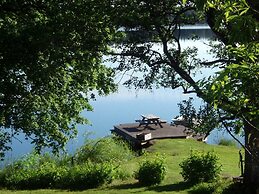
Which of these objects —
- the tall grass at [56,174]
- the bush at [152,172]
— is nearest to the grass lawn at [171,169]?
the bush at [152,172]

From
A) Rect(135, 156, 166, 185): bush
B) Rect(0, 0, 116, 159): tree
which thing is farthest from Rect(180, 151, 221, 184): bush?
Rect(0, 0, 116, 159): tree

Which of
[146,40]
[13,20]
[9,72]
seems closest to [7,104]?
[9,72]

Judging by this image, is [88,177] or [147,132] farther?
[147,132]

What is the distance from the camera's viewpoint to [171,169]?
50.2 feet

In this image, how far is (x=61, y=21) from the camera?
420 inches

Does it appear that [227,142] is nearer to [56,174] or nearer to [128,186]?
[128,186]

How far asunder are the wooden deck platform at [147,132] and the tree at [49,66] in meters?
5.99

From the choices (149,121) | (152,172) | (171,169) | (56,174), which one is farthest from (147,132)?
(152,172)

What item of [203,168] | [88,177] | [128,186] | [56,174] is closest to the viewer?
[203,168]

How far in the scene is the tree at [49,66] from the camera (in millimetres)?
10672

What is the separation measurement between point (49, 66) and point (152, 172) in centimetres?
430

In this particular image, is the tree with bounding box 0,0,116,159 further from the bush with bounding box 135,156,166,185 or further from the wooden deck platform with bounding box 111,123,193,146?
the wooden deck platform with bounding box 111,123,193,146

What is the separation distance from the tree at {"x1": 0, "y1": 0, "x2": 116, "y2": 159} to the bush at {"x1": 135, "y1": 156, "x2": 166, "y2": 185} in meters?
2.65

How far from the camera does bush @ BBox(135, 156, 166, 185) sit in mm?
12961
